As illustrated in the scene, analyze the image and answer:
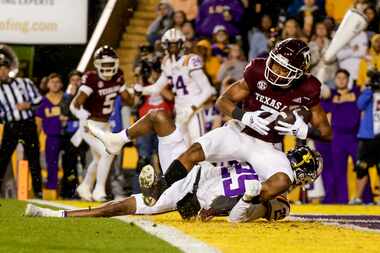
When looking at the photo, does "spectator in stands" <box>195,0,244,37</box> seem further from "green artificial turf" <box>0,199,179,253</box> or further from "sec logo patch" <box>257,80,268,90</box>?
"green artificial turf" <box>0,199,179,253</box>

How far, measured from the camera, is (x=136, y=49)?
61.6ft

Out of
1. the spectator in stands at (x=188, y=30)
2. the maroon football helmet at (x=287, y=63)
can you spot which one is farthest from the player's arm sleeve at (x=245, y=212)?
the spectator in stands at (x=188, y=30)

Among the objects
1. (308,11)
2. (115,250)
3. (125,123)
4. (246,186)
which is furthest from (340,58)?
(115,250)

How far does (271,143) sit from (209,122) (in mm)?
6504

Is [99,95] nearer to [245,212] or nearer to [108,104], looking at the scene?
[108,104]

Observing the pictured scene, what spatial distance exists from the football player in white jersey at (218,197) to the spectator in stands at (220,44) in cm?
748

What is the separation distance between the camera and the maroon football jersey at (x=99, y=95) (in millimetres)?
14992

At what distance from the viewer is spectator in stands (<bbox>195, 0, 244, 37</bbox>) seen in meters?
17.4

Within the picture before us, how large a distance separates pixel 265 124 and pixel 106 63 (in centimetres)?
603

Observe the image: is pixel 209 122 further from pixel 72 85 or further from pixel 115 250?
pixel 115 250

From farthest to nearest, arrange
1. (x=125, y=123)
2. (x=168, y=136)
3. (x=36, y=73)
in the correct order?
(x=36, y=73)
(x=125, y=123)
(x=168, y=136)

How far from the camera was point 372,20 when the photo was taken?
16.1 m

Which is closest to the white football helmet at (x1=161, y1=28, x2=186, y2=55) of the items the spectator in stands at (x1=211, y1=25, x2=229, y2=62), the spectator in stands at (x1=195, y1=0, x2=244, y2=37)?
the spectator in stands at (x1=211, y1=25, x2=229, y2=62)

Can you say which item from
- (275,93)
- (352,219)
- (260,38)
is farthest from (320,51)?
(275,93)
